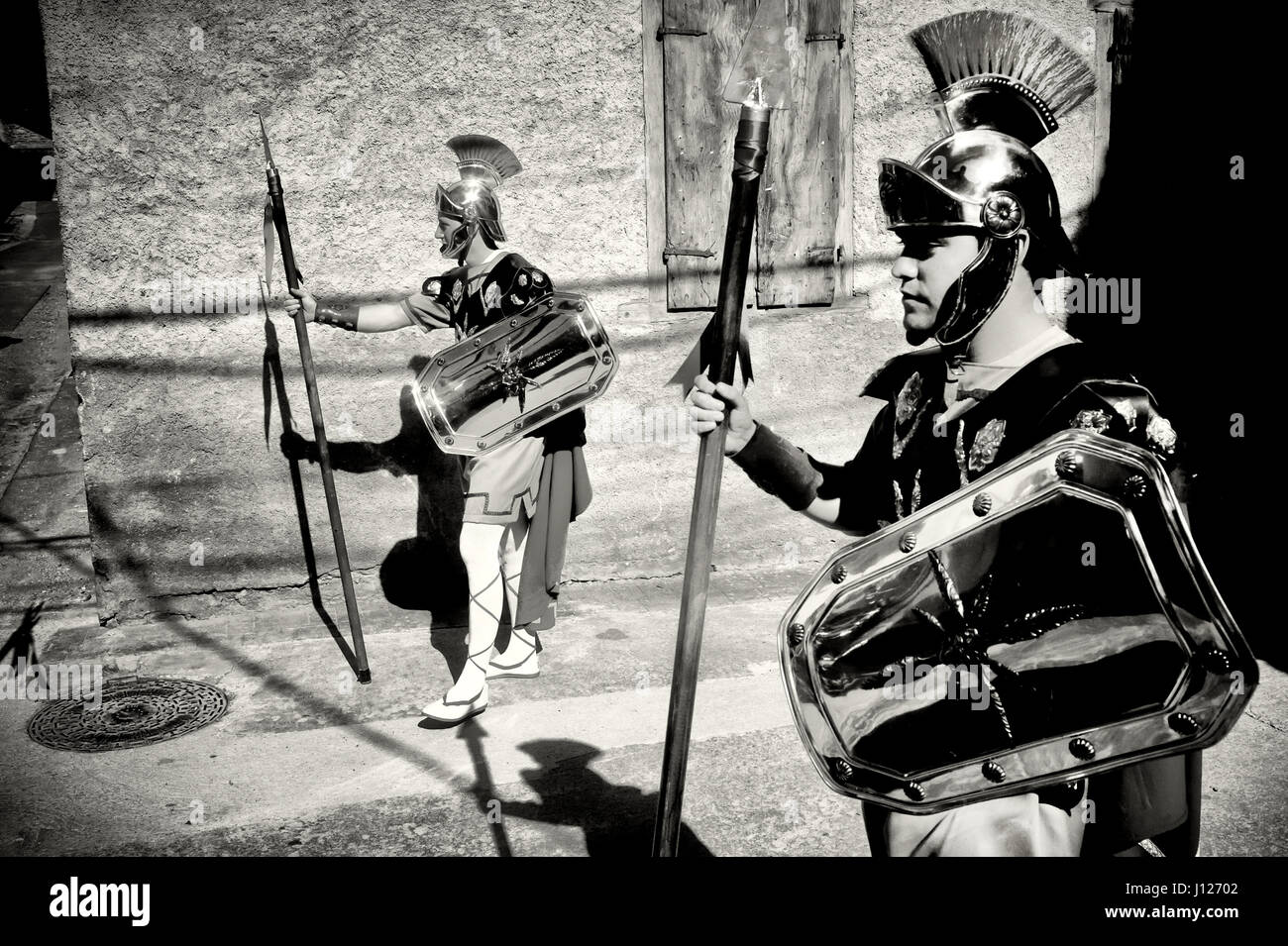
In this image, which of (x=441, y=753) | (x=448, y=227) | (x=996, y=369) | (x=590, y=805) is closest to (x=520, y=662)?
(x=441, y=753)

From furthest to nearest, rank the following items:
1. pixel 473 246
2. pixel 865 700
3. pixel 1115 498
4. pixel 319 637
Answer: pixel 319 637 < pixel 473 246 < pixel 865 700 < pixel 1115 498

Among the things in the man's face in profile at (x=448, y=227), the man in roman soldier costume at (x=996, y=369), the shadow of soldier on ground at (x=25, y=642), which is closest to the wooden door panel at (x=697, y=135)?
the man's face in profile at (x=448, y=227)

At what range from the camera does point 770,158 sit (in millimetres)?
5555

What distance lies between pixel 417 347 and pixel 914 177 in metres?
3.72

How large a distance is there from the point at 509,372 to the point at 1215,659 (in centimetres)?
304

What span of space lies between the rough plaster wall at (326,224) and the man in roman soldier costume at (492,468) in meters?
0.69

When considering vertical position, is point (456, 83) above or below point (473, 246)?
above

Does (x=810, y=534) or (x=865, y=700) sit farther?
(x=810, y=534)

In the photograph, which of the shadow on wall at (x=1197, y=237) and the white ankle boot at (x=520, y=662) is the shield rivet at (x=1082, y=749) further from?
the shadow on wall at (x=1197, y=237)

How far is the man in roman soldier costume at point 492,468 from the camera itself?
4.32 meters

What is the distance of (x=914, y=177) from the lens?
81.3 inches
